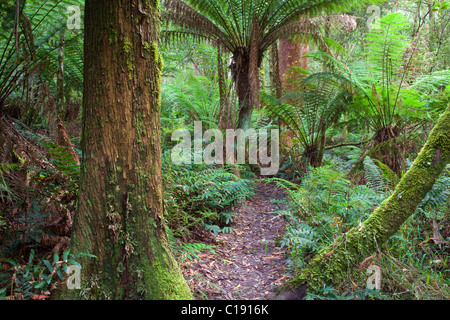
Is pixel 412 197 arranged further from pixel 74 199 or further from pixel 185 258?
pixel 74 199

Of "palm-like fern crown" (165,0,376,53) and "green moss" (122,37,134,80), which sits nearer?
"green moss" (122,37,134,80)

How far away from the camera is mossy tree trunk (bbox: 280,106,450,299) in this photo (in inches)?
74.0

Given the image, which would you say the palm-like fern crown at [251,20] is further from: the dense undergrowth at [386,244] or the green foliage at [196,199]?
the dense undergrowth at [386,244]

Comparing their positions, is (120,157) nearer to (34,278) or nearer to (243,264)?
(34,278)

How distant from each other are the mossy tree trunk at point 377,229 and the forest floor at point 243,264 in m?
0.35

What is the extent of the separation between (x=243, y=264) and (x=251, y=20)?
144 inches

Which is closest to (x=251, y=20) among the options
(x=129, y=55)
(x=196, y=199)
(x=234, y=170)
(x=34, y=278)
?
(x=234, y=170)

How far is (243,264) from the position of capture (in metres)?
2.58

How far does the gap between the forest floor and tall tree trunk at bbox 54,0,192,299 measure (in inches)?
21.1

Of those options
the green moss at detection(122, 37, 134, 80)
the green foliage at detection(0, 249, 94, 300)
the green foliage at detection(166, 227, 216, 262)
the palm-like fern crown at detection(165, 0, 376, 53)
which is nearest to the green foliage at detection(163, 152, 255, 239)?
the green foliage at detection(166, 227, 216, 262)

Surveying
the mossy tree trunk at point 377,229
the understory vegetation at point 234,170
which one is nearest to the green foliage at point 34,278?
the understory vegetation at point 234,170

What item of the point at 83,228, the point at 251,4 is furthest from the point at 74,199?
the point at 251,4

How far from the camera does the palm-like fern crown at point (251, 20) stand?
4.27 metres

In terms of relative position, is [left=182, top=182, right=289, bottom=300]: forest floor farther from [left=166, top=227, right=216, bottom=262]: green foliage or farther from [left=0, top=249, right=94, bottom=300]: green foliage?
[left=0, top=249, right=94, bottom=300]: green foliage
